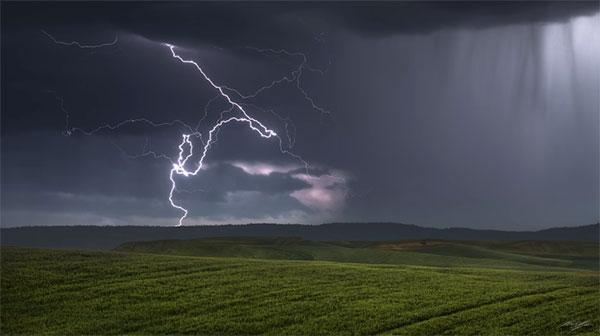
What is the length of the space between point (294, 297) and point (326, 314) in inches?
178

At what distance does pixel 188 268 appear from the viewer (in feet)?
158

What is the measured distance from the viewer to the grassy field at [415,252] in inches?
3406

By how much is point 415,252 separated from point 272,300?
64643 millimetres

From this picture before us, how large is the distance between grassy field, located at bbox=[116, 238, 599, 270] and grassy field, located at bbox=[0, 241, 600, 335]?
36046 millimetres

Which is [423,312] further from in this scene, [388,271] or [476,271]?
[476,271]

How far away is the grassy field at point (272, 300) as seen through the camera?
1185 inches

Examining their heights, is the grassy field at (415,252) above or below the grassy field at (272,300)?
above

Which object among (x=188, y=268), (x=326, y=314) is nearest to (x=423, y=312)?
(x=326, y=314)

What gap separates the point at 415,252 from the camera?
96.3 m

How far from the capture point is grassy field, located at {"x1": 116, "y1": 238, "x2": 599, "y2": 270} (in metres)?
86.5

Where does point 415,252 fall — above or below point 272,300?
above

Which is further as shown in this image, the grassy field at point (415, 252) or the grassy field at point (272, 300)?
the grassy field at point (415, 252)

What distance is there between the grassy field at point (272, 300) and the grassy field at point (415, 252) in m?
36.0

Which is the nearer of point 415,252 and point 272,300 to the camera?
point 272,300
